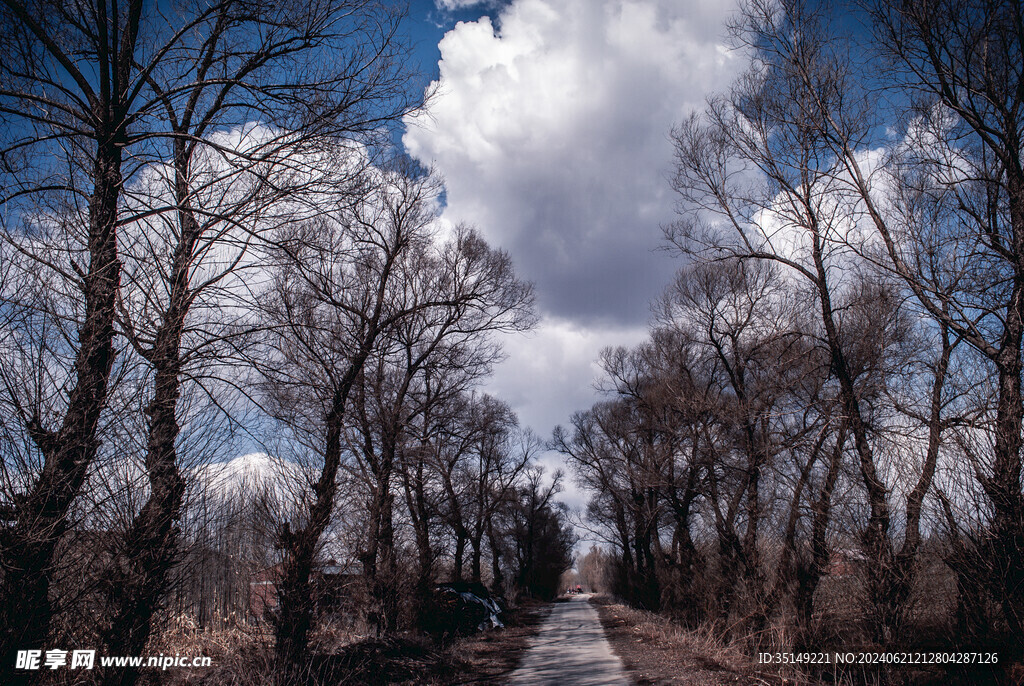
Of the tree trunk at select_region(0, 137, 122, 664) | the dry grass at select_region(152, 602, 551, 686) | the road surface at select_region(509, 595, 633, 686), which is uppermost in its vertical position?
→ the tree trunk at select_region(0, 137, 122, 664)

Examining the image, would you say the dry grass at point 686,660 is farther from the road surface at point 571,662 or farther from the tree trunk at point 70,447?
the tree trunk at point 70,447

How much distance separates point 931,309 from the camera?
301 inches

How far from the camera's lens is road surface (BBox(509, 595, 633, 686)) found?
10164 mm

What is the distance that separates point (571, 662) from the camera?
1259cm

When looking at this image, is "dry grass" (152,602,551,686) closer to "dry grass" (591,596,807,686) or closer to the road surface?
the road surface

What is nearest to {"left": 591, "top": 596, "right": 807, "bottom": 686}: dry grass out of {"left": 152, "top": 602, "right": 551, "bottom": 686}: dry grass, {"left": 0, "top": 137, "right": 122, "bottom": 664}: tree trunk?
{"left": 152, "top": 602, "right": 551, "bottom": 686}: dry grass

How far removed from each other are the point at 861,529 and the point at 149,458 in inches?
366

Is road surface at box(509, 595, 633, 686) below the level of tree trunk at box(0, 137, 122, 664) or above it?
below

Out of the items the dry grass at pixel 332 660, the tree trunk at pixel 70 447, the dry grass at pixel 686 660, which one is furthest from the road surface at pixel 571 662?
the tree trunk at pixel 70 447

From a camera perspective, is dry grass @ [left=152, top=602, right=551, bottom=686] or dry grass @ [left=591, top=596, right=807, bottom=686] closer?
dry grass @ [left=152, top=602, right=551, bottom=686]

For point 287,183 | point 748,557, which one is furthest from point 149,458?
point 748,557

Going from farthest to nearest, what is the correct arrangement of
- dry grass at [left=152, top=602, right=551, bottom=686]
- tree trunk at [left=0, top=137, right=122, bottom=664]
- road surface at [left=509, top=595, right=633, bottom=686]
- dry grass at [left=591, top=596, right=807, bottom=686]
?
road surface at [left=509, top=595, right=633, bottom=686] < dry grass at [left=591, top=596, right=807, bottom=686] < dry grass at [left=152, top=602, right=551, bottom=686] < tree trunk at [left=0, top=137, right=122, bottom=664]

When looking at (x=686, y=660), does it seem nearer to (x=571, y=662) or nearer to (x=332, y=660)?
(x=571, y=662)

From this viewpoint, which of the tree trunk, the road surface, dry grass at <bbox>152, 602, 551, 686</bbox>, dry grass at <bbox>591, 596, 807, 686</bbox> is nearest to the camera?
the tree trunk
